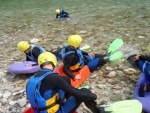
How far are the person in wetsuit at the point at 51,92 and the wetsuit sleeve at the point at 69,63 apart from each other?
91.6 inches

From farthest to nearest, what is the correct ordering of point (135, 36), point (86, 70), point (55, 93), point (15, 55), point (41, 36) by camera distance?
point (41, 36) → point (135, 36) → point (15, 55) → point (86, 70) → point (55, 93)

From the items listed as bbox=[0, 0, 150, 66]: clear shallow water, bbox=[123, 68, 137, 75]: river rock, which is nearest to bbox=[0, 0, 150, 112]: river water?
bbox=[0, 0, 150, 66]: clear shallow water

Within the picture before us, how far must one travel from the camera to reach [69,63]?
7461 mm

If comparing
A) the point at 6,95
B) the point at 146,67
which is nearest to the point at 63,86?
the point at 146,67

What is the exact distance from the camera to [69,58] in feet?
24.2

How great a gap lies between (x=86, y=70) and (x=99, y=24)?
7.42m

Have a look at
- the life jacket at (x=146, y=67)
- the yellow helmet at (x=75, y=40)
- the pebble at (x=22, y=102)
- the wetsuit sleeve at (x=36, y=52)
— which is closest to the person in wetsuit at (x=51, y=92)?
the pebble at (x=22, y=102)

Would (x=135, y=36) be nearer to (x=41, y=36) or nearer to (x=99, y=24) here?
(x=99, y=24)

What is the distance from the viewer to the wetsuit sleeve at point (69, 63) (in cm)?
738

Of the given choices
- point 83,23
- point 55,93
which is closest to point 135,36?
point 83,23

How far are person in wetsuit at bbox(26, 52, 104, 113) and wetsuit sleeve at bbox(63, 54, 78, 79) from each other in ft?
7.63

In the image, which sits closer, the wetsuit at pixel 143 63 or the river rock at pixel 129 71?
the wetsuit at pixel 143 63

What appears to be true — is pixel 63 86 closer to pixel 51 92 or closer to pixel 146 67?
pixel 51 92

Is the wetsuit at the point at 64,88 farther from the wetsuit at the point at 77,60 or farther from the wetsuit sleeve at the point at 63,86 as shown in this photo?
the wetsuit at the point at 77,60
